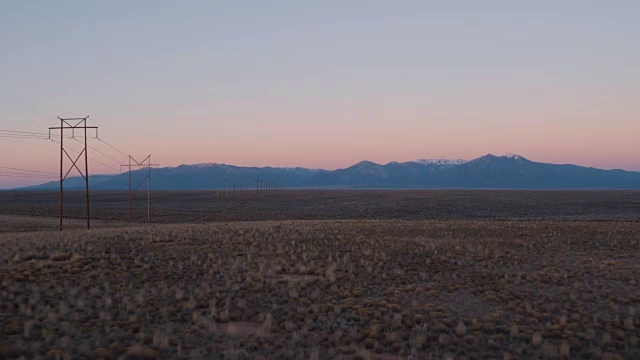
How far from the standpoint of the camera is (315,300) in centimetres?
1564

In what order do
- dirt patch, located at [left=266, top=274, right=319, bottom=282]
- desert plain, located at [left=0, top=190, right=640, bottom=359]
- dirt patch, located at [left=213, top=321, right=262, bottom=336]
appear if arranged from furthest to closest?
dirt patch, located at [left=266, top=274, right=319, bottom=282]
dirt patch, located at [left=213, top=321, right=262, bottom=336]
desert plain, located at [left=0, top=190, right=640, bottom=359]

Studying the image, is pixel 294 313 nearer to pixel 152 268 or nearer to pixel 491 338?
pixel 491 338

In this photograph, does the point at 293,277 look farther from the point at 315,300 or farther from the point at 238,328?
the point at 238,328

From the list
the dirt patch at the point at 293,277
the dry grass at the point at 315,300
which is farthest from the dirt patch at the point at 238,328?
the dirt patch at the point at 293,277

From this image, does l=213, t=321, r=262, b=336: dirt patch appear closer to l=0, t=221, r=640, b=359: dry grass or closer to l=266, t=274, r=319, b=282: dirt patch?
l=0, t=221, r=640, b=359: dry grass

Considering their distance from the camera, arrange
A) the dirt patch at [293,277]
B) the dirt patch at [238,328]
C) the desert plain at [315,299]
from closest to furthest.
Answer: the desert plain at [315,299], the dirt patch at [238,328], the dirt patch at [293,277]

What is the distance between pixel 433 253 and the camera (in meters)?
25.2

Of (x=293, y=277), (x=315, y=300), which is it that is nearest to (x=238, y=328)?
(x=315, y=300)

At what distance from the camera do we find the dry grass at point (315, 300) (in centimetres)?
1131

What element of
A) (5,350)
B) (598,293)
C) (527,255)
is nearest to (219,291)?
(5,350)

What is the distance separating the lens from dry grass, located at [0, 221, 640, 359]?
11.3 m

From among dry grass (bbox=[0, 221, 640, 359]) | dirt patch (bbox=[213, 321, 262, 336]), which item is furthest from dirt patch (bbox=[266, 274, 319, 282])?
dirt patch (bbox=[213, 321, 262, 336])

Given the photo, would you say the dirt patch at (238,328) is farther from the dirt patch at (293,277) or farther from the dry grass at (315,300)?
the dirt patch at (293,277)

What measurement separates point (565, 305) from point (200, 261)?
14.1 meters
